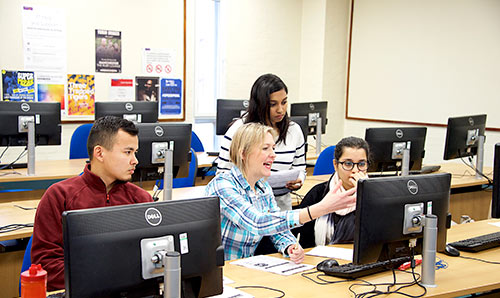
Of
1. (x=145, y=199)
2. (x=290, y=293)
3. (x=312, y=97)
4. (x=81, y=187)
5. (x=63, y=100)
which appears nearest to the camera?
(x=290, y=293)

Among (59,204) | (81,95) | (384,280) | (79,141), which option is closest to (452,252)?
(384,280)

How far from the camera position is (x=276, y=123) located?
3479mm

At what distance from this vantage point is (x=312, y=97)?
24.1ft

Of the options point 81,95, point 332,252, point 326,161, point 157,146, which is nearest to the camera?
point 332,252

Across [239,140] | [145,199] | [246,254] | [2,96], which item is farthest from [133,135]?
[2,96]

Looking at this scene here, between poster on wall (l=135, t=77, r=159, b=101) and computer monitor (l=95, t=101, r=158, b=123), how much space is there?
174cm

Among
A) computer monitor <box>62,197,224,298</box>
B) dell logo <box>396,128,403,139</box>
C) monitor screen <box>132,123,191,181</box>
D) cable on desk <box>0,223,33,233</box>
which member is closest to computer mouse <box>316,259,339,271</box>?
computer monitor <box>62,197,224,298</box>

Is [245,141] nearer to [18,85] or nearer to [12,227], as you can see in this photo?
[12,227]

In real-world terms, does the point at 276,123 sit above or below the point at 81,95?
below

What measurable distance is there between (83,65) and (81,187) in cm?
372

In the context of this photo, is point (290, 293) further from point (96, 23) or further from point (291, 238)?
point (96, 23)

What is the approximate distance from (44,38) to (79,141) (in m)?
1.37

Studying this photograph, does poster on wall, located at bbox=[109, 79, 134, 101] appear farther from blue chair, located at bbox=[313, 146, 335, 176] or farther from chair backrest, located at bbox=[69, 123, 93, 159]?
blue chair, located at bbox=[313, 146, 335, 176]

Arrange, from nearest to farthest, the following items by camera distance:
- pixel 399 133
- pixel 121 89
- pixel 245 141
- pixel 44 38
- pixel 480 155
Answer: pixel 245 141 < pixel 399 133 < pixel 480 155 < pixel 44 38 < pixel 121 89
